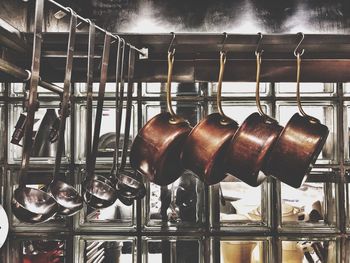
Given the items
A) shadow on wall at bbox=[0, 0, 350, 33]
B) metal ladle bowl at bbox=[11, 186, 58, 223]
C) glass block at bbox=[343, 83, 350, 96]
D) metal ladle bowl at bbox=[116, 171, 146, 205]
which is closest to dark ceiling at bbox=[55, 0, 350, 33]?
shadow on wall at bbox=[0, 0, 350, 33]

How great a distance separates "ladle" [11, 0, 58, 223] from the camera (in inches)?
36.5

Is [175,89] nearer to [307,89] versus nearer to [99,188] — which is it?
[307,89]

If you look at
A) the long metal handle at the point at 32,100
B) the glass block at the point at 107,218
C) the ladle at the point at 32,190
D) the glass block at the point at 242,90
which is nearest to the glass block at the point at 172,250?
the glass block at the point at 107,218

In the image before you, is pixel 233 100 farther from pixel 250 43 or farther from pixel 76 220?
pixel 76 220

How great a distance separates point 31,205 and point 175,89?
39.2 inches

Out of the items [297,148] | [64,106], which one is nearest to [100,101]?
[64,106]

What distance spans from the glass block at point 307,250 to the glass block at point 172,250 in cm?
38

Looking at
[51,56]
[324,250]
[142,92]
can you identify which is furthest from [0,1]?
[324,250]

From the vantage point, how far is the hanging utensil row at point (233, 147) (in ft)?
4.19

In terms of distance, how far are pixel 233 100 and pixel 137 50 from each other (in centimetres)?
58

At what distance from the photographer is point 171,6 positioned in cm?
190

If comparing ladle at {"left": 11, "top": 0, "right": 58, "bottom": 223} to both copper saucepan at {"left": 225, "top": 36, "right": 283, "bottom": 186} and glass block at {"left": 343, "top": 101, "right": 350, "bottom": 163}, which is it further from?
glass block at {"left": 343, "top": 101, "right": 350, "bottom": 163}

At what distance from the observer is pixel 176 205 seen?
184cm

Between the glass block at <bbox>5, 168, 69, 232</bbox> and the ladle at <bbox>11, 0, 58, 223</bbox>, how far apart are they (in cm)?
84
